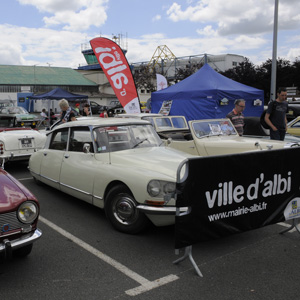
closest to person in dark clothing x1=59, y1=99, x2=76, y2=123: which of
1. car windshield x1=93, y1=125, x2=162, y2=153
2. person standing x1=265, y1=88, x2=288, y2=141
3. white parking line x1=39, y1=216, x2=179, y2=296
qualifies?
car windshield x1=93, y1=125, x2=162, y2=153

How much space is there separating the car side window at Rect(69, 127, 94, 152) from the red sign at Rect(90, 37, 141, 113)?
304 inches

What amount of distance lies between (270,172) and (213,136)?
357cm

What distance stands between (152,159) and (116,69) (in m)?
9.34

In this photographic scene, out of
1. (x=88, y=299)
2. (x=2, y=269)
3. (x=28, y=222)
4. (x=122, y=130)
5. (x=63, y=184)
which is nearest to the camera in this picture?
(x=88, y=299)

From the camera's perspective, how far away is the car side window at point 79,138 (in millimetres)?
5416

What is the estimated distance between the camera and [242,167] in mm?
3697

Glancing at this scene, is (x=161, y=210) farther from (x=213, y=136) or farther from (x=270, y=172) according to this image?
(x=213, y=136)

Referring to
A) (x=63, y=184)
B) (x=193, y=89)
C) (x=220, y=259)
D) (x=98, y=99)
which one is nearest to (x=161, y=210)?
(x=220, y=259)

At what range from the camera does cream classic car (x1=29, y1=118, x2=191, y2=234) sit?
4113 mm

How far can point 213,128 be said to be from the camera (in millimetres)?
7617

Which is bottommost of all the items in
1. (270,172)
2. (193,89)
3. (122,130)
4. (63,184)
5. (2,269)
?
(2,269)

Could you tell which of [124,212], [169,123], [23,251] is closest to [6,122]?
A: [169,123]

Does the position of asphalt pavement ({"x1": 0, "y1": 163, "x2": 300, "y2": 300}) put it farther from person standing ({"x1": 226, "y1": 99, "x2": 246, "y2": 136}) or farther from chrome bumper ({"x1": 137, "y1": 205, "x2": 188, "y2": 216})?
person standing ({"x1": 226, "y1": 99, "x2": 246, "y2": 136})

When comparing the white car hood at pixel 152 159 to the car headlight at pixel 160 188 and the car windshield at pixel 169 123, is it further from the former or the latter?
the car windshield at pixel 169 123
